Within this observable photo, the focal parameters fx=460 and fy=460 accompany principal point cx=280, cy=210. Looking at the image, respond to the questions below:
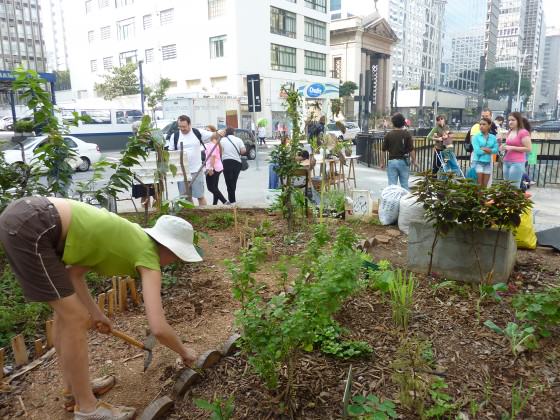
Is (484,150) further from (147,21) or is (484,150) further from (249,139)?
(147,21)

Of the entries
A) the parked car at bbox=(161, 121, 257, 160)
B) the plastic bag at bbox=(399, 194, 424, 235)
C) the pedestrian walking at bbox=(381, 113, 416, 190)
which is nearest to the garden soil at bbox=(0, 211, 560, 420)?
the plastic bag at bbox=(399, 194, 424, 235)

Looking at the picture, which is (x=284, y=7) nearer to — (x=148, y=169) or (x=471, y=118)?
(x=148, y=169)

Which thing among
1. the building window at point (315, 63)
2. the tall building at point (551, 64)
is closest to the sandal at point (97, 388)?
the building window at point (315, 63)

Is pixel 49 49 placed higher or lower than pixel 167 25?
higher

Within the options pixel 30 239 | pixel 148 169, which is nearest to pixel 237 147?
pixel 148 169

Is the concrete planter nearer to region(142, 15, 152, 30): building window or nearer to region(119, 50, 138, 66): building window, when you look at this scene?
region(142, 15, 152, 30): building window

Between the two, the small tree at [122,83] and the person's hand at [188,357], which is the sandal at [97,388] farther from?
the small tree at [122,83]

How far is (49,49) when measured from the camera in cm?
11712

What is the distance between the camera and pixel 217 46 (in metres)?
40.0

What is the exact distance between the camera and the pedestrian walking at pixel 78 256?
2238mm

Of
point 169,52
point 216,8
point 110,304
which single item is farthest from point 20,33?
point 110,304

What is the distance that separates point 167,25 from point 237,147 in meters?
40.2

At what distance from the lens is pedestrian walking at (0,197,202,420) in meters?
2.24

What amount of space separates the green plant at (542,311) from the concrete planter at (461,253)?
940 mm
